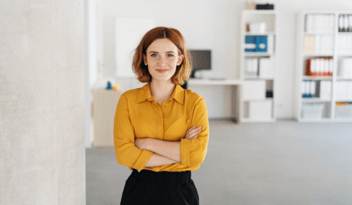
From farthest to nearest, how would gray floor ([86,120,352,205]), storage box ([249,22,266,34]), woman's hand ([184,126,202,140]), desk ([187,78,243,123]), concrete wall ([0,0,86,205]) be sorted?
1. storage box ([249,22,266,34])
2. desk ([187,78,243,123])
3. gray floor ([86,120,352,205])
4. woman's hand ([184,126,202,140])
5. concrete wall ([0,0,86,205])

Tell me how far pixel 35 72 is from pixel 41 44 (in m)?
0.12

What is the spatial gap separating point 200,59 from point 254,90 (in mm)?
1174

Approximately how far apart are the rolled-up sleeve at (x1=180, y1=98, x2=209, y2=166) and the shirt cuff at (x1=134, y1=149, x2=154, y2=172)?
136 millimetres

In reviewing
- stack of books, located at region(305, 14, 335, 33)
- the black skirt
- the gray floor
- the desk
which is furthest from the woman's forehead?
stack of books, located at region(305, 14, 335, 33)

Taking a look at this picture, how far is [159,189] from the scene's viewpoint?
142 centimetres

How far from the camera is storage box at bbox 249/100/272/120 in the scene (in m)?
6.55

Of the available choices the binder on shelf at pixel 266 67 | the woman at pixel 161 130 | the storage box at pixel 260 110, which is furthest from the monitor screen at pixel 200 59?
the woman at pixel 161 130

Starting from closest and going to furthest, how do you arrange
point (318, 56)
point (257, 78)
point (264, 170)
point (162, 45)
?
1. point (162, 45)
2. point (264, 170)
3. point (257, 78)
4. point (318, 56)

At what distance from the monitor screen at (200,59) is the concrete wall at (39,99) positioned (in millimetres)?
4917

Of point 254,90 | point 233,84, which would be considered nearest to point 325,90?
point 254,90

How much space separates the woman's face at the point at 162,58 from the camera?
138 cm

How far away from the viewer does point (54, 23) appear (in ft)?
4.76

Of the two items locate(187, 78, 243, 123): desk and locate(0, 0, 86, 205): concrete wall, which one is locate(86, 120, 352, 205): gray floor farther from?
locate(0, 0, 86, 205): concrete wall

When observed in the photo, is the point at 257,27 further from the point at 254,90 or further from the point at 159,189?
the point at 159,189
